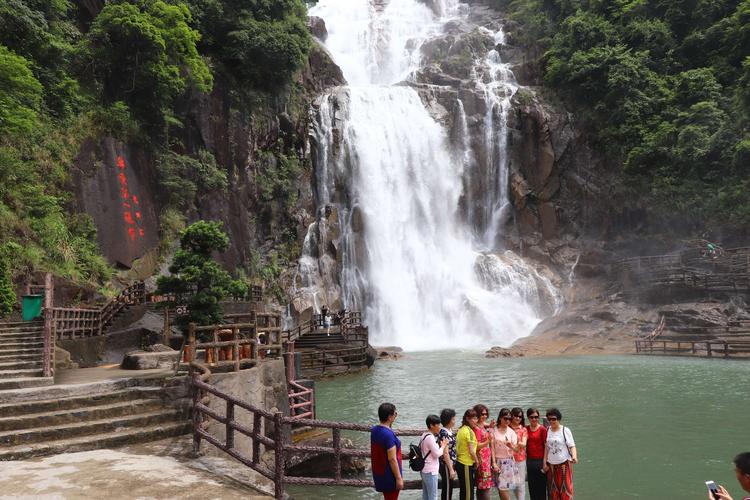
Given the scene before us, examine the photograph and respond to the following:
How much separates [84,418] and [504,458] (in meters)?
6.20

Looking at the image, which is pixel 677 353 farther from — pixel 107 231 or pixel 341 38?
pixel 341 38

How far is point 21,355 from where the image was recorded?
11617 millimetres

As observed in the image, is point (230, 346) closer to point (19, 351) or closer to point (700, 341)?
point (19, 351)

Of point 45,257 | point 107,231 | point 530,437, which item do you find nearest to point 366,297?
point 107,231

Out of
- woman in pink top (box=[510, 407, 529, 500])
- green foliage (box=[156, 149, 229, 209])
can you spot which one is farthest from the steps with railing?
green foliage (box=[156, 149, 229, 209])

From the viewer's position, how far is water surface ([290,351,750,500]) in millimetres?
9297

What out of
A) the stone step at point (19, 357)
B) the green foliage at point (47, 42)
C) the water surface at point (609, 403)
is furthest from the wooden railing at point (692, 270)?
the green foliage at point (47, 42)

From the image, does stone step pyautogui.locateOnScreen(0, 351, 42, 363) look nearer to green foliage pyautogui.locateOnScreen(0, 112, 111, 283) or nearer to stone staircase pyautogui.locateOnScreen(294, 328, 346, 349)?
green foliage pyautogui.locateOnScreen(0, 112, 111, 283)

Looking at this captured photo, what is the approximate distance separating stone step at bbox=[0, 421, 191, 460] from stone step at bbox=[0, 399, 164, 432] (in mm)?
444

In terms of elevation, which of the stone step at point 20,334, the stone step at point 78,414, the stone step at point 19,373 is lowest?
the stone step at point 78,414

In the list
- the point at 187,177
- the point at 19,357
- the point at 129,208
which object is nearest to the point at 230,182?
the point at 187,177

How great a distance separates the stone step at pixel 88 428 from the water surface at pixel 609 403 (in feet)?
8.96

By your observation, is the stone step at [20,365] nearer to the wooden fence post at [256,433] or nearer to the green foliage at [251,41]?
the wooden fence post at [256,433]

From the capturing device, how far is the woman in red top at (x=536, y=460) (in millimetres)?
6383
